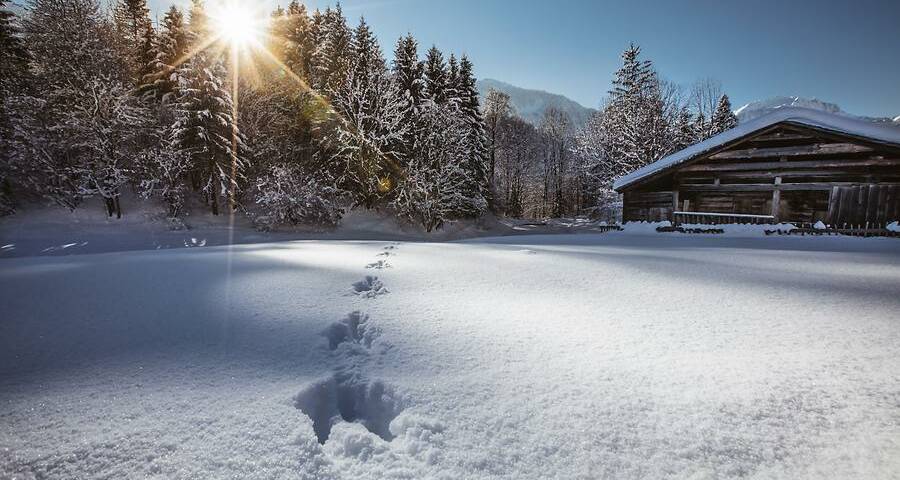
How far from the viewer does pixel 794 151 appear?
12.7m

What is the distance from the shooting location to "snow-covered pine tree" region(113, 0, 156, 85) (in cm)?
2263

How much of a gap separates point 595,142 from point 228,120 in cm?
2592

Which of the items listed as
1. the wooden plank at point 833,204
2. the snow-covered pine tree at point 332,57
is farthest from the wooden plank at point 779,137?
the snow-covered pine tree at point 332,57

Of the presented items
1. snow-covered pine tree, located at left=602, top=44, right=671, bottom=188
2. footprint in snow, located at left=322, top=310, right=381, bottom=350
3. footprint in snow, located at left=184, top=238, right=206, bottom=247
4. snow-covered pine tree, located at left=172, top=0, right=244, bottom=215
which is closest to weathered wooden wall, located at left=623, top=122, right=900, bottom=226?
snow-covered pine tree, located at left=602, top=44, right=671, bottom=188

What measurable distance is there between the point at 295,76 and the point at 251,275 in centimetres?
2508

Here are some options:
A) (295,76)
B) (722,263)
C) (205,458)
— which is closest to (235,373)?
(205,458)

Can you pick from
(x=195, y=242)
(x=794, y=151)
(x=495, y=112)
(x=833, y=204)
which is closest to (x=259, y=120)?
(x=195, y=242)

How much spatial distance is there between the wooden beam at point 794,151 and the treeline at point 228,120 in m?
13.2

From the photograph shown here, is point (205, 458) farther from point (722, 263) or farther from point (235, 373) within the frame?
point (722, 263)

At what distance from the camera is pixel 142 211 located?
18672 millimetres

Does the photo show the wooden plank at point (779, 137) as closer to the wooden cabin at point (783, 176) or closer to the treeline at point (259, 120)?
the wooden cabin at point (783, 176)

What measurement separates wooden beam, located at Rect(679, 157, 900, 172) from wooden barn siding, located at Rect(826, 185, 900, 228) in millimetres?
745

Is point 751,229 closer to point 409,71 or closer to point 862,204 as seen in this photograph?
point 862,204

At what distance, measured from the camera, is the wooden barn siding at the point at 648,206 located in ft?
50.9
